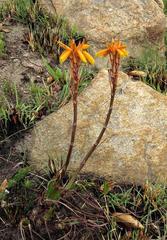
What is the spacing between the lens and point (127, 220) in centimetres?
315

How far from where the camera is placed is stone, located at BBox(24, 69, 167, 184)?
346 cm

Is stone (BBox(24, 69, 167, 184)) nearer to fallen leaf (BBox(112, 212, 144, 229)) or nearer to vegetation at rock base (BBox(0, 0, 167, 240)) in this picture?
vegetation at rock base (BBox(0, 0, 167, 240))

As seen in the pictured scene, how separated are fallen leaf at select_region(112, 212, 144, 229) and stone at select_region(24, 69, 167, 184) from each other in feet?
1.05

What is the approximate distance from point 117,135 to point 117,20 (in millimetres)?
1730

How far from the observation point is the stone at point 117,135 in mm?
3457

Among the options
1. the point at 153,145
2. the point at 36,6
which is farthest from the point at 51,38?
the point at 153,145

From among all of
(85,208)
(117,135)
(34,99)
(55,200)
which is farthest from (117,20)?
(55,200)

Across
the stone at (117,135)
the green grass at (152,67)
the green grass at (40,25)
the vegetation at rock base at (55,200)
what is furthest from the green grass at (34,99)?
the green grass at (152,67)

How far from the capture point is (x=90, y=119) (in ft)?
12.1

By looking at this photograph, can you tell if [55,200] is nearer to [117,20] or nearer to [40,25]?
[40,25]

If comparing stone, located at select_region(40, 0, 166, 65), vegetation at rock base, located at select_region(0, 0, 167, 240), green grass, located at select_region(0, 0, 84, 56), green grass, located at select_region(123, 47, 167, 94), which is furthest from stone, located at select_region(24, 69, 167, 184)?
stone, located at select_region(40, 0, 166, 65)

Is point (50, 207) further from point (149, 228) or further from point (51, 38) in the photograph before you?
point (51, 38)

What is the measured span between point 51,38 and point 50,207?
2051mm

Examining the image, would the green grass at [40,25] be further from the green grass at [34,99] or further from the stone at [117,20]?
the green grass at [34,99]
